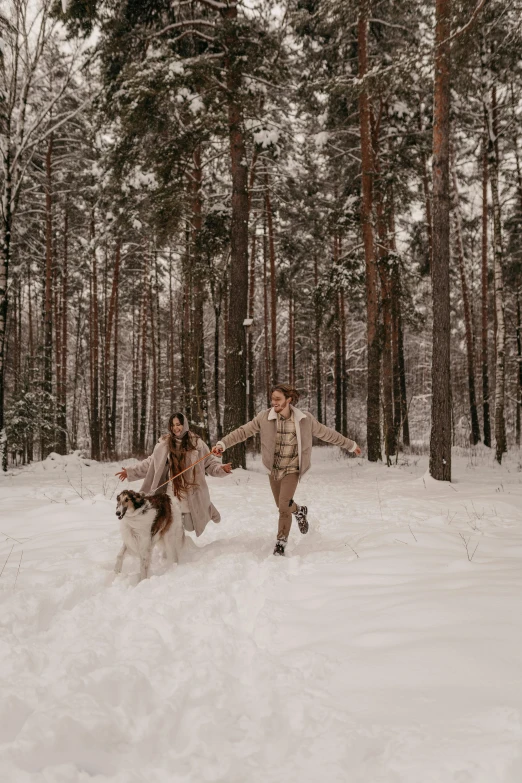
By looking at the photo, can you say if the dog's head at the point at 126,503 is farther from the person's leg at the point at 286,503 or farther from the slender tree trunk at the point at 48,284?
the slender tree trunk at the point at 48,284

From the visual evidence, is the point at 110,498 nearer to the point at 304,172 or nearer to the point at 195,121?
the point at 195,121

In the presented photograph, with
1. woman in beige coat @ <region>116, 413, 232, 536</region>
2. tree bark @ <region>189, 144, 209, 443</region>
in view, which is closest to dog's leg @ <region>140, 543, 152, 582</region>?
woman in beige coat @ <region>116, 413, 232, 536</region>

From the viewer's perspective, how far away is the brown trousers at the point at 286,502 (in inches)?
208

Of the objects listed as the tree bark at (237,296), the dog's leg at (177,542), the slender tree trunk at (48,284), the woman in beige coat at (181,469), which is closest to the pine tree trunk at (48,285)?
the slender tree trunk at (48,284)

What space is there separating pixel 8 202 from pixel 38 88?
6487mm

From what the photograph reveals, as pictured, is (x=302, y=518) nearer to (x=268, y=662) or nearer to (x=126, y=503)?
(x=126, y=503)

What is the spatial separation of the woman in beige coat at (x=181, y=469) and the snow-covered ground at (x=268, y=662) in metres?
0.42

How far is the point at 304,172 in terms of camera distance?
17.7 meters

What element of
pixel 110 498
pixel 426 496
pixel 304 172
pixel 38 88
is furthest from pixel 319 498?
pixel 38 88

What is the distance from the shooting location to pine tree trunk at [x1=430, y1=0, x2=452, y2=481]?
934cm

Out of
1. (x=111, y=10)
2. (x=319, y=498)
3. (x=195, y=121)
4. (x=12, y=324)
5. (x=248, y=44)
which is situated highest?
(x=111, y=10)

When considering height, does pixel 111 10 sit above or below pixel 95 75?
above

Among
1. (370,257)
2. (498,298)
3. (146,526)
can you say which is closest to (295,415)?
(146,526)

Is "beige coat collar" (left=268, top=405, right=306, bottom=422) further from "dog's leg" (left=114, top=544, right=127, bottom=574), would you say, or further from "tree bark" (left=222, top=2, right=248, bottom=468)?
"tree bark" (left=222, top=2, right=248, bottom=468)
